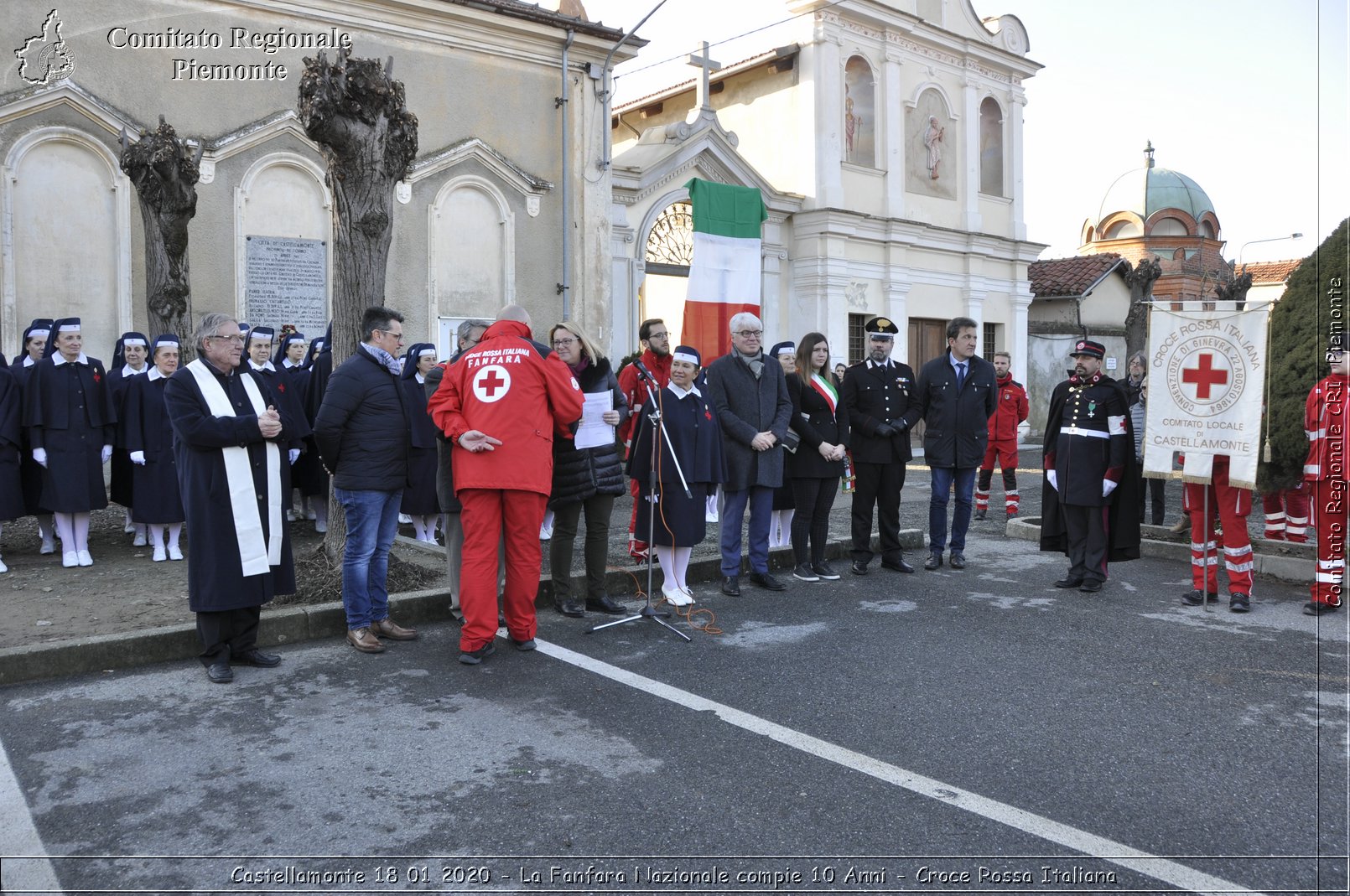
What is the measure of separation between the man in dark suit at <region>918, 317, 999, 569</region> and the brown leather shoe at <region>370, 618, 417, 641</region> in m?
4.54

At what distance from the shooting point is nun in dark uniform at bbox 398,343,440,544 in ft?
21.0

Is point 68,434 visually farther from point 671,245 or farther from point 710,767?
point 671,245

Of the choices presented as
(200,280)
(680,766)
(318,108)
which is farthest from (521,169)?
(680,766)

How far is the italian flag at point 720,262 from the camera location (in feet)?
46.1

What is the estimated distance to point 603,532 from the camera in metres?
7.18

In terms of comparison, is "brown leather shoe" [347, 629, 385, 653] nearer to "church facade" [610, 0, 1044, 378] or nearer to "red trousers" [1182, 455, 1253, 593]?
"red trousers" [1182, 455, 1253, 593]

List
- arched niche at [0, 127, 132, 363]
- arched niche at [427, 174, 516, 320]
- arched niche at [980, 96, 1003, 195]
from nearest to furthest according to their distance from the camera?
arched niche at [0, 127, 132, 363]
arched niche at [427, 174, 516, 320]
arched niche at [980, 96, 1003, 195]

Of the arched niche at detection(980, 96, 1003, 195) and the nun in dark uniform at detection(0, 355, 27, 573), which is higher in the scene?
the arched niche at detection(980, 96, 1003, 195)

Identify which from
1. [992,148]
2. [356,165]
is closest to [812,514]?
[356,165]

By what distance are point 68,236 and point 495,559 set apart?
9.27m

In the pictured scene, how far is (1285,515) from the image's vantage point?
31.1 ft

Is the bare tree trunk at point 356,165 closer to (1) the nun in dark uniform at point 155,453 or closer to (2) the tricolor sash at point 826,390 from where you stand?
(1) the nun in dark uniform at point 155,453

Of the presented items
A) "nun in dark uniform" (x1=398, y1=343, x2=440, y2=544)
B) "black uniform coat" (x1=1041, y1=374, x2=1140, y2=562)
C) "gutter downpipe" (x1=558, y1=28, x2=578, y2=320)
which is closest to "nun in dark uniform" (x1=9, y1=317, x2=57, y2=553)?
"nun in dark uniform" (x1=398, y1=343, x2=440, y2=544)

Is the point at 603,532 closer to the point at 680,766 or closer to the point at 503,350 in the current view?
the point at 503,350
